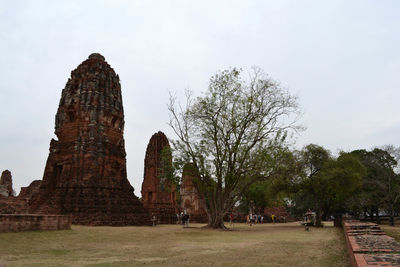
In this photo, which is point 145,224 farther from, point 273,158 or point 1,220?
point 1,220

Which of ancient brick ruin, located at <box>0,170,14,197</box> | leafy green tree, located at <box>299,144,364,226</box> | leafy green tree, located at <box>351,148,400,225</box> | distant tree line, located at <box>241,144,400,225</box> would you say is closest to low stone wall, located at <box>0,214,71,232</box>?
distant tree line, located at <box>241,144,400,225</box>

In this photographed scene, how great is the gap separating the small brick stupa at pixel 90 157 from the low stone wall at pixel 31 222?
6703 millimetres

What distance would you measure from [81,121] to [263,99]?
14343mm

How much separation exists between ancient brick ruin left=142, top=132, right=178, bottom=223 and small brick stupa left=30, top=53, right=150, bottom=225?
8623 millimetres

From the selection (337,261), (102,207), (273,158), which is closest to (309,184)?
(273,158)

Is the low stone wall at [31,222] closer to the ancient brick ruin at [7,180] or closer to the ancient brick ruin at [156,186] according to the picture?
the ancient brick ruin at [156,186]

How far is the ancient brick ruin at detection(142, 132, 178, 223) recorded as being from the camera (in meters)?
35.7

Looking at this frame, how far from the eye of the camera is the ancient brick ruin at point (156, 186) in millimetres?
35709

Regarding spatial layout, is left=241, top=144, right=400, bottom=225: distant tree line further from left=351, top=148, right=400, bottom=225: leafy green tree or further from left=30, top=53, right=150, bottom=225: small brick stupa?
left=30, top=53, right=150, bottom=225: small brick stupa

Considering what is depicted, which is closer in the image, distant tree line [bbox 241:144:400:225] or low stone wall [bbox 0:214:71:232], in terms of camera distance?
low stone wall [bbox 0:214:71:232]

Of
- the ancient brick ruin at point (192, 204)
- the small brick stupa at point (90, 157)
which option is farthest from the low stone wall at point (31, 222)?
the ancient brick ruin at point (192, 204)

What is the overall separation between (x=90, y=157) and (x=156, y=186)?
44.3 ft

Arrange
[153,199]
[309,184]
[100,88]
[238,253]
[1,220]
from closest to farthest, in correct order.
Answer: 1. [238,253]
2. [1,220]
3. [309,184]
4. [100,88]
5. [153,199]

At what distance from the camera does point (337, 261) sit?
6957 mm
